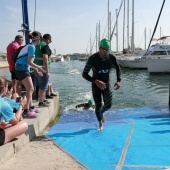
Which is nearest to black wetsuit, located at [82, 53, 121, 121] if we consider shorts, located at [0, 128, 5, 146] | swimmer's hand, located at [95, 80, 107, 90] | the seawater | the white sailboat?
swimmer's hand, located at [95, 80, 107, 90]

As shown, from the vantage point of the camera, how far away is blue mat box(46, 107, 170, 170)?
405 cm

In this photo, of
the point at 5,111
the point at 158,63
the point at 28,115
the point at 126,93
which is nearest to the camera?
the point at 5,111

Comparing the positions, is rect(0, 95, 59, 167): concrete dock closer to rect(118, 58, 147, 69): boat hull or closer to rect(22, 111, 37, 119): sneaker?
rect(22, 111, 37, 119): sneaker

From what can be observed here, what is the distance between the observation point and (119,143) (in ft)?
16.1

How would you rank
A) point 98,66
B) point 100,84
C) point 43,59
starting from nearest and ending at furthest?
point 100,84 → point 98,66 → point 43,59

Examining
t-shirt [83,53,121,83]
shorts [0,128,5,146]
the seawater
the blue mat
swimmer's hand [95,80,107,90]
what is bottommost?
the seawater

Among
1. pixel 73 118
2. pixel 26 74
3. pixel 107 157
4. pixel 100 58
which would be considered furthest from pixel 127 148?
pixel 73 118

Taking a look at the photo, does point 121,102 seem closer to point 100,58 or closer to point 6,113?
point 100,58

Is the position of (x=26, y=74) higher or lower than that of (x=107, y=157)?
higher

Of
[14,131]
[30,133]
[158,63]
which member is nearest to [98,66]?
[30,133]

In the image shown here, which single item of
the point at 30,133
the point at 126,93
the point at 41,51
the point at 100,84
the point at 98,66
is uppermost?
the point at 41,51

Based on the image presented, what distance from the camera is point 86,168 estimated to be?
3.86 m

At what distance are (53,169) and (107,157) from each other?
0.96 m

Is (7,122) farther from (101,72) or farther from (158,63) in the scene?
(158,63)
